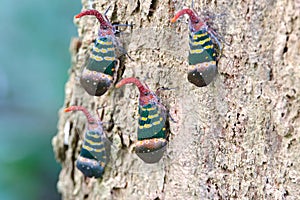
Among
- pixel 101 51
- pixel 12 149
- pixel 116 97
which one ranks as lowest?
pixel 12 149

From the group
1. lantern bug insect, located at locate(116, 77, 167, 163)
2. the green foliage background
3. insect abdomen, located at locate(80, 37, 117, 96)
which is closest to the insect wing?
lantern bug insect, located at locate(116, 77, 167, 163)

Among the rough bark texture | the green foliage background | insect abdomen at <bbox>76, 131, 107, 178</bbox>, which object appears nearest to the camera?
the rough bark texture

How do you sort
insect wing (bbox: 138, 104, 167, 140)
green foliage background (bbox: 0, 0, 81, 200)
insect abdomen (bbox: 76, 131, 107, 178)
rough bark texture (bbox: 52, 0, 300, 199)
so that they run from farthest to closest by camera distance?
green foliage background (bbox: 0, 0, 81, 200)
insect abdomen (bbox: 76, 131, 107, 178)
insect wing (bbox: 138, 104, 167, 140)
rough bark texture (bbox: 52, 0, 300, 199)

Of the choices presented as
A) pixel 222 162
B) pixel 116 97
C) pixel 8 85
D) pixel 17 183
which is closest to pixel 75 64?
pixel 116 97

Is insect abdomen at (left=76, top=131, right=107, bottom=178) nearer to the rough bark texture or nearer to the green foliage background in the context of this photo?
the rough bark texture

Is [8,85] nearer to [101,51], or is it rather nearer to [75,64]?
[75,64]
